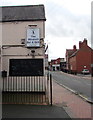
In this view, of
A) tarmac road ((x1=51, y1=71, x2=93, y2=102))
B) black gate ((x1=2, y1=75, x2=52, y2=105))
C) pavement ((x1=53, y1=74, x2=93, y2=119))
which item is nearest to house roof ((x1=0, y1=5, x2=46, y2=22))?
black gate ((x1=2, y1=75, x2=52, y2=105))

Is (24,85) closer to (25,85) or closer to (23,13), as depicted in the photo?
(25,85)

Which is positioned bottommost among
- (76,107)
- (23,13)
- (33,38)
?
(76,107)

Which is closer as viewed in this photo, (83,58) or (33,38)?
(33,38)

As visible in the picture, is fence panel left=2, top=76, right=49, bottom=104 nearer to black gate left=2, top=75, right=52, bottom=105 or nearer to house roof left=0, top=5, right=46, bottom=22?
black gate left=2, top=75, right=52, bottom=105

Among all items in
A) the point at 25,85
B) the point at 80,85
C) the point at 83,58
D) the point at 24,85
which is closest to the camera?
the point at 24,85

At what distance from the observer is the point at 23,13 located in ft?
51.6

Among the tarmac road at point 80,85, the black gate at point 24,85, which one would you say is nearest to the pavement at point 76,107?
the tarmac road at point 80,85

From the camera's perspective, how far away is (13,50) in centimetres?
1479

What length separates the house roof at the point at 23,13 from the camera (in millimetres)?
15070

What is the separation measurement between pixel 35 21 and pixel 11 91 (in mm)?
4800

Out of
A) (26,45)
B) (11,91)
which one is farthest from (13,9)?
(11,91)

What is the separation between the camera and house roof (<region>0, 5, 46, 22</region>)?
15070mm

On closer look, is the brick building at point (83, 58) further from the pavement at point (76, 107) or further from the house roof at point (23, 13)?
the pavement at point (76, 107)

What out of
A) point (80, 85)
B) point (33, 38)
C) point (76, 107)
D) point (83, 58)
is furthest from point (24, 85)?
point (83, 58)
